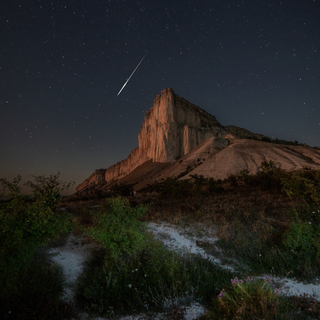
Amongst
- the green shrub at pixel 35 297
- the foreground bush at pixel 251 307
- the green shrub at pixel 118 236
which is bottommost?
the foreground bush at pixel 251 307

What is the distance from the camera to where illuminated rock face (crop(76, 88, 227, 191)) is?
76.6m

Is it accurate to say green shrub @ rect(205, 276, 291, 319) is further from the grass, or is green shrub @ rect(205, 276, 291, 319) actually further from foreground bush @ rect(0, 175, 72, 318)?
foreground bush @ rect(0, 175, 72, 318)

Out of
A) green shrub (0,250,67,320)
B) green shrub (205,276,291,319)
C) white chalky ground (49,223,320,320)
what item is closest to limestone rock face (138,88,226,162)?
white chalky ground (49,223,320,320)

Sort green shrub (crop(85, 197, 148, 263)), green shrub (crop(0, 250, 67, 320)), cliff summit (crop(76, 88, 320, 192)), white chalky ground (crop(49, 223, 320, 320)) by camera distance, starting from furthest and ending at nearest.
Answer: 1. cliff summit (crop(76, 88, 320, 192))
2. green shrub (crop(85, 197, 148, 263))
3. white chalky ground (crop(49, 223, 320, 320))
4. green shrub (crop(0, 250, 67, 320))

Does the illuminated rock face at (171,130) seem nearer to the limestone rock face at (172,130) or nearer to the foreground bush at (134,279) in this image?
the limestone rock face at (172,130)

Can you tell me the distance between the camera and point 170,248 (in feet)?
19.6

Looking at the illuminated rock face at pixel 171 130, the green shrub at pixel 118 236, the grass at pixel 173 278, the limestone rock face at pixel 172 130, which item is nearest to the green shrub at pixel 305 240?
the grass at pixel 173 278

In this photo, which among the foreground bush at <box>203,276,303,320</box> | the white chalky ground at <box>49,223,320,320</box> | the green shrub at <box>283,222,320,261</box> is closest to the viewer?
the foreground bush at <box>203,276,303,320</box>

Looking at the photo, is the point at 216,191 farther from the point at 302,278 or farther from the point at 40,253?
the point at 40,253

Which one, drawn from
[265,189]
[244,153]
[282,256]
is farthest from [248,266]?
[244,153]

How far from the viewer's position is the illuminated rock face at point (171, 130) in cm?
7656

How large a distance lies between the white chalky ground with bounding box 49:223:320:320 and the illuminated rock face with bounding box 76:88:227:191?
67.5 meters

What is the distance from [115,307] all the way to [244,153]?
160 ft

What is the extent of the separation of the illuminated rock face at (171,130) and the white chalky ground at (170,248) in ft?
221
